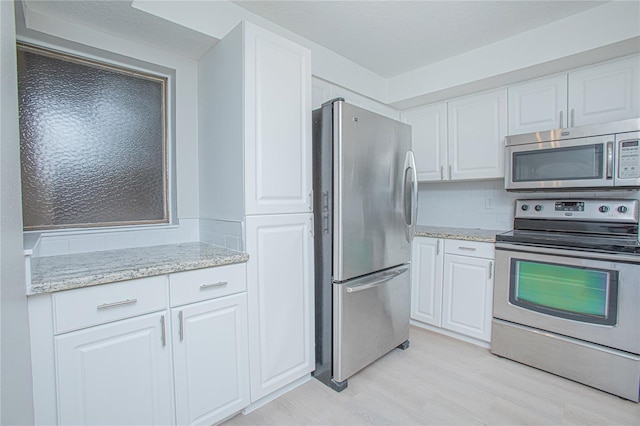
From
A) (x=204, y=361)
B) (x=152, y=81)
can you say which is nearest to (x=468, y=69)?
(x=152, y=81)

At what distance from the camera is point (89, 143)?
1.70m

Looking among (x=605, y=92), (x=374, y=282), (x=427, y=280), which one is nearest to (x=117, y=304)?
(x=374, y=282)

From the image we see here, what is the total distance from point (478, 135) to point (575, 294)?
1453 millimetres

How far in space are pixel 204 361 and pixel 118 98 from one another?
1.59 metres

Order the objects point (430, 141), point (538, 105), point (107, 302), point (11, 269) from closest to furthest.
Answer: point (11, 269) → point (107, 302) → point (538, 105) → point (430, 141)

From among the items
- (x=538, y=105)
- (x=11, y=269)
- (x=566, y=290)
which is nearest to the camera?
(x=11, y=269)

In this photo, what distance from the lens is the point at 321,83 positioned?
246 centimetres

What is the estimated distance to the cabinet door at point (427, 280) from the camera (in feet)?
8.72

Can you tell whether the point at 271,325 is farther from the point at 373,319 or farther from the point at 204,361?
the point at 373,319

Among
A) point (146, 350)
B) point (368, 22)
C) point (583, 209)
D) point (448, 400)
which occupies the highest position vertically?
point (368, 22)

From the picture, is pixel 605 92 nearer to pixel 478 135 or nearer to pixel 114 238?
pixel 478 135

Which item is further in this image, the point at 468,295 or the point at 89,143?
the point at 468,295

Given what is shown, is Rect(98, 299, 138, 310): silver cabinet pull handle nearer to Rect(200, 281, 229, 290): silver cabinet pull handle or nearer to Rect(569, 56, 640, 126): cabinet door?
Rect(200, 281, 229, 290): silver cabinet pull handle

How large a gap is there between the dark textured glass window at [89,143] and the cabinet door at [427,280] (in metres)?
2.14
